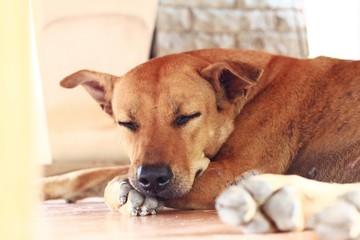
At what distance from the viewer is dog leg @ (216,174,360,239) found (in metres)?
1.23

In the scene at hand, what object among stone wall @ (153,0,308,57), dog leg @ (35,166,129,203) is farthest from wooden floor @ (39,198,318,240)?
stone wall @ (153,0,308,57)

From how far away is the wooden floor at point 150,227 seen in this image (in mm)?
1368

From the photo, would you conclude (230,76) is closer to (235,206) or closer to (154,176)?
(154,176)

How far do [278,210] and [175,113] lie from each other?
1.02 m

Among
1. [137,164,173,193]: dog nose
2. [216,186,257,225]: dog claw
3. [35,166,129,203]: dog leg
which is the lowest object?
[35,166,129,203]: dog leg

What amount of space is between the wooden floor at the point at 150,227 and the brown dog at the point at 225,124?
0.38ft

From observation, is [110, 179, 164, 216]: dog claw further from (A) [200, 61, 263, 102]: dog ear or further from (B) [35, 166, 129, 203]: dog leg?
(B) [35, 166, 129, 203]: dog leg

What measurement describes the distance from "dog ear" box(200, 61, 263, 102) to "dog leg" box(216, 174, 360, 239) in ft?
3.22

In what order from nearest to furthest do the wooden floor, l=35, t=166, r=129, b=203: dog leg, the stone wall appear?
the wooden floor → l=35, t=166, r=129, b=203: dog leg → the stone wall

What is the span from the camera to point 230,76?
2.43 metres

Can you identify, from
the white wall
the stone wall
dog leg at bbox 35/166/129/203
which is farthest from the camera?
the stone wall

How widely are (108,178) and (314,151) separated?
1.12 metres

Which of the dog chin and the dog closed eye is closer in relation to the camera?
the dog chin

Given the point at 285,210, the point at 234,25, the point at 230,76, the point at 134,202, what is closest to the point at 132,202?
the point at 134,202
